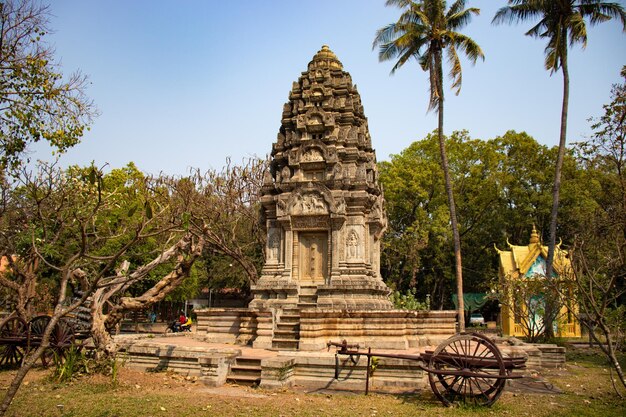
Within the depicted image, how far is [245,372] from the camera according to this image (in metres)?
10.9

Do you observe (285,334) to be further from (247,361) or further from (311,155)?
(311,155)

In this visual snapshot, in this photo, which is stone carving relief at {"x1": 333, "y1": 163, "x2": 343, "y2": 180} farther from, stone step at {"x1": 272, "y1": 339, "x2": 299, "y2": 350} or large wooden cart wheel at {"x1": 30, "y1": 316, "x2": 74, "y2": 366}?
large wooden cart wheel at {"x1": 30, "y1": 316, "x2": 74, "y2": 366}

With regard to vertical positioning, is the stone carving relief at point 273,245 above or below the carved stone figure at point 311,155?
below

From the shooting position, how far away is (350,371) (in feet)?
34.2

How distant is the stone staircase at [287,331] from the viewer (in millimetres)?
13416

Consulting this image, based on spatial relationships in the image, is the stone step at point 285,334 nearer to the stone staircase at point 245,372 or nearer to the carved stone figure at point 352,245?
the stone staircase at point 245,372

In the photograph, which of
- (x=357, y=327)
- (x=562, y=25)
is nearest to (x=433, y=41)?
(x=562, y=25)

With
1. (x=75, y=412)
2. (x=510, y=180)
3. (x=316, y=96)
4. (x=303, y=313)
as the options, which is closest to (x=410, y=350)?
(x=303, y=313)

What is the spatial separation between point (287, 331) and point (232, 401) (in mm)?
5173

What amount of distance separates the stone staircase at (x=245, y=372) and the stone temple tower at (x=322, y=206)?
503 cm

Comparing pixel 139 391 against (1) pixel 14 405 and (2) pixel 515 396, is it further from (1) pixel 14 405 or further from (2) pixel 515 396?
(2) pixel 515 396

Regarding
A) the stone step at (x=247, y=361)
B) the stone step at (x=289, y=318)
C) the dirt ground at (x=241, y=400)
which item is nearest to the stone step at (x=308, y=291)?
the stone step at (x=289, y=318)

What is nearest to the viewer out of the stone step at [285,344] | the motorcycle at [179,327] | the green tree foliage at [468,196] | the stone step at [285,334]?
the stone step at [285,344]

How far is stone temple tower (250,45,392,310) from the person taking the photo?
16516 millimetres
